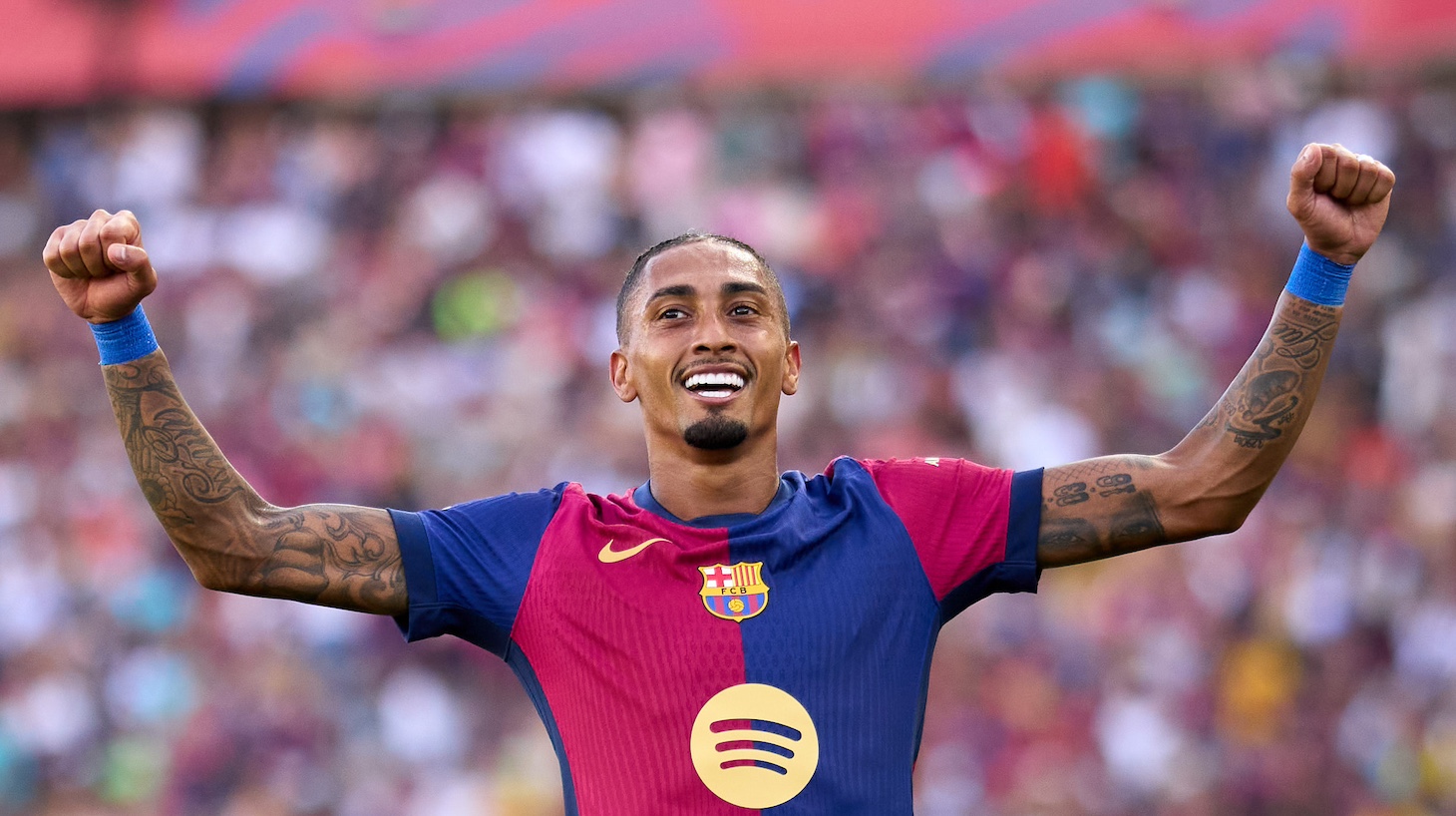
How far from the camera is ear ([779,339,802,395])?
3.75 metres

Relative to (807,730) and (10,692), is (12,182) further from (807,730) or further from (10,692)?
(807,730)

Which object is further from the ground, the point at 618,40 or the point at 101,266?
the point at 618,40

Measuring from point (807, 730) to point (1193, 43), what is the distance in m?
10.4

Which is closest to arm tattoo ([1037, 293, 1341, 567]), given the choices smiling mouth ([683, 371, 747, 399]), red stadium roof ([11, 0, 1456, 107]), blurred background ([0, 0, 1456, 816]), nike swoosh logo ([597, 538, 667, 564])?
smiling mouth ([683, 371, 747, 399])

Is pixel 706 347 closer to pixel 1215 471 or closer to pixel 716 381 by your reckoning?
pixel 716 381

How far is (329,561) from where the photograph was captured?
10.7 feet

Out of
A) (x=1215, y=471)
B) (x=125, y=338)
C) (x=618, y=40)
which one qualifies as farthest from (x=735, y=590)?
(x=618, y=40)

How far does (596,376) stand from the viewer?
11047mm

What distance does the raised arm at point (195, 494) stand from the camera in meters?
3.04

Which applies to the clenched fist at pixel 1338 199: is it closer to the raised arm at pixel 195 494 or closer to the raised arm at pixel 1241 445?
the raised arm at pixel 1241 445

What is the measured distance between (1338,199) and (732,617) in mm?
1455

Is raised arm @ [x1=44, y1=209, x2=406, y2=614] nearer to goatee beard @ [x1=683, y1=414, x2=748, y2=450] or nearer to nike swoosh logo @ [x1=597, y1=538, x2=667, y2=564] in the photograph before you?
nike swoosh logo @ [x1=597, y1=538, x2=667, y2=564]

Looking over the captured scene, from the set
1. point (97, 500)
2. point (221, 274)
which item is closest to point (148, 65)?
point (221, 274)

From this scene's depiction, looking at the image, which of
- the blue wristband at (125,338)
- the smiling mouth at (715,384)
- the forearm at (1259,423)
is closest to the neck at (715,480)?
the smiling mouth at (715,384)
